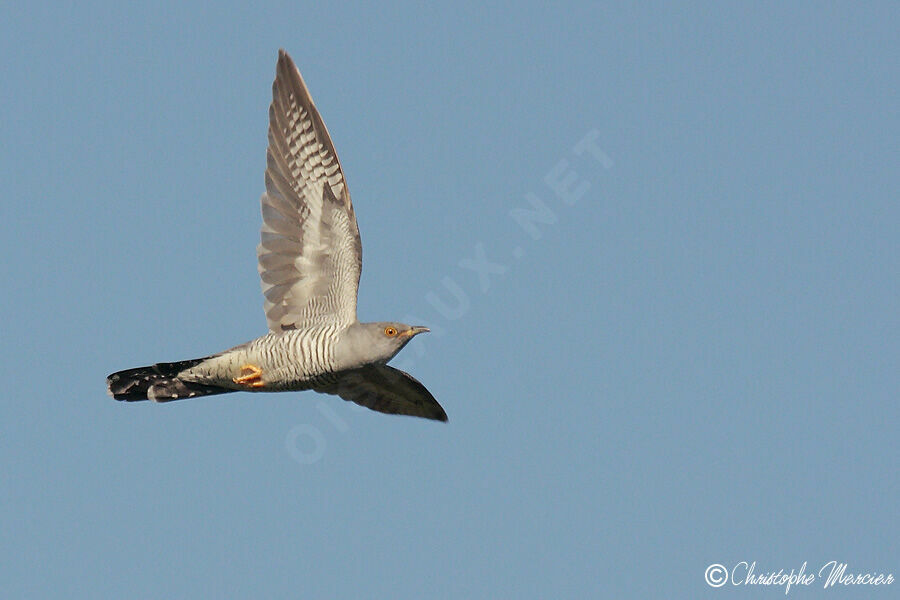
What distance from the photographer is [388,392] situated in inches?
616

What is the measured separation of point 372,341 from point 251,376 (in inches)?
57.8

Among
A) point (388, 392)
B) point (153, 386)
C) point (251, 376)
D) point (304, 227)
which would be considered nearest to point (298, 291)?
point (304, 227)

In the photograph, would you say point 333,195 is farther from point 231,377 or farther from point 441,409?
point 441,409

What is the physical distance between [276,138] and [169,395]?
3.18 metres

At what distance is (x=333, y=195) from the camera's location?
1391cm

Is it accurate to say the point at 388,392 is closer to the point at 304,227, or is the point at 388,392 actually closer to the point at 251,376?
the point at 251,376

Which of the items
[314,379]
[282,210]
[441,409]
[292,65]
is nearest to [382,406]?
[441,409]

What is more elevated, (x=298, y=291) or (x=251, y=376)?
(x=298, y=291)

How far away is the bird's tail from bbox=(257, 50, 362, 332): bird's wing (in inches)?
48.7

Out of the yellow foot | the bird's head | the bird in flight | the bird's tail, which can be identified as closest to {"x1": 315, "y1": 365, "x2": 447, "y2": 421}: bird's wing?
the bird in flight

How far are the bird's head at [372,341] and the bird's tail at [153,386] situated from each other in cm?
178

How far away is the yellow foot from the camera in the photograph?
13.9 m

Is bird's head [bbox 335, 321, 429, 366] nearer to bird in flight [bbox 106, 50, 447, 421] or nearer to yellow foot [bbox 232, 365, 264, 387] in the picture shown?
bird in flight [bbox 106, 50, 447, 421]

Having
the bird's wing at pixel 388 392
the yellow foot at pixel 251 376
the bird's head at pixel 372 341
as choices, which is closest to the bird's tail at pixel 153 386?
the yellow foot at pixel 251 376
